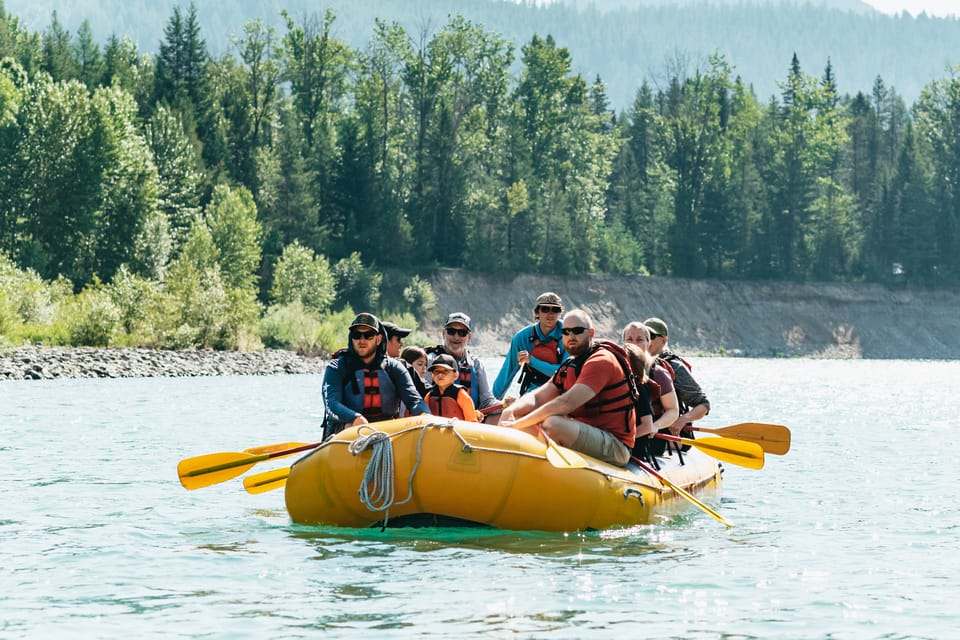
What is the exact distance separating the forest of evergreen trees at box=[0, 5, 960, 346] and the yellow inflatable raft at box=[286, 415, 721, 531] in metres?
33.8

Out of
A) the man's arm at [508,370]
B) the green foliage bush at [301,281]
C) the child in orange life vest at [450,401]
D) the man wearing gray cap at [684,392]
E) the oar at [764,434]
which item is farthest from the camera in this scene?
the green foliage bush at [301,281]

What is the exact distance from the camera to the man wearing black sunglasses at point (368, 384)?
39.2 ft

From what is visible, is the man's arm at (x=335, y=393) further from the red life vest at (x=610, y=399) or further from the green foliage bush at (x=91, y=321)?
the green foliage bush at (x=91, y=321)

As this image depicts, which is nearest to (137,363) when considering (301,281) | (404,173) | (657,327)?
(301,281)

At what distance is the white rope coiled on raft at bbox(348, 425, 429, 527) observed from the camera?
422 inches

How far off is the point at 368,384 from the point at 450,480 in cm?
178

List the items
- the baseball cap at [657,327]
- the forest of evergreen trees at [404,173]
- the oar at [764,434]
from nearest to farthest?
1. the baseball cap at [657,327]
2. the oar at [764,434]
3. the forest of evergreen trees at [404,173]

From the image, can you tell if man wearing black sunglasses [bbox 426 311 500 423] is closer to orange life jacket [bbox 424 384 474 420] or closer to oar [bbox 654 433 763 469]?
orange life jacket [bbox 424 384 474 420]

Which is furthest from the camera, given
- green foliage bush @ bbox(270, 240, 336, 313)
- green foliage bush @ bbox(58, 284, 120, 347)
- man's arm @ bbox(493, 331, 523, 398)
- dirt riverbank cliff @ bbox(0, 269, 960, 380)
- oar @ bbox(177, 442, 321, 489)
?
dirt riverbank cliff @ bbox(0, 269, 960, 380)

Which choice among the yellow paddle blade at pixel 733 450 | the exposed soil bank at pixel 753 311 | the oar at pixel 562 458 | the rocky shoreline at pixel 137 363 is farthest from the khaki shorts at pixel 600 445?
→ the exposed soil bank at pixel 753 311

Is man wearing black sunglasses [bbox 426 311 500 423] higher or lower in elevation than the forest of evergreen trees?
lower

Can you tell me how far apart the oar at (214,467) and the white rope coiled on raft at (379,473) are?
1548 mm

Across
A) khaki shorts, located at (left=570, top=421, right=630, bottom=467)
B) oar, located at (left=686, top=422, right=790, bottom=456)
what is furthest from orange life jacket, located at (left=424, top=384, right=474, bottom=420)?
oar, located at (left=686, top=422, right=790, bottom=456)

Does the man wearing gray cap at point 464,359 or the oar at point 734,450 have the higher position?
the man wearing gray cap at point 464,359
